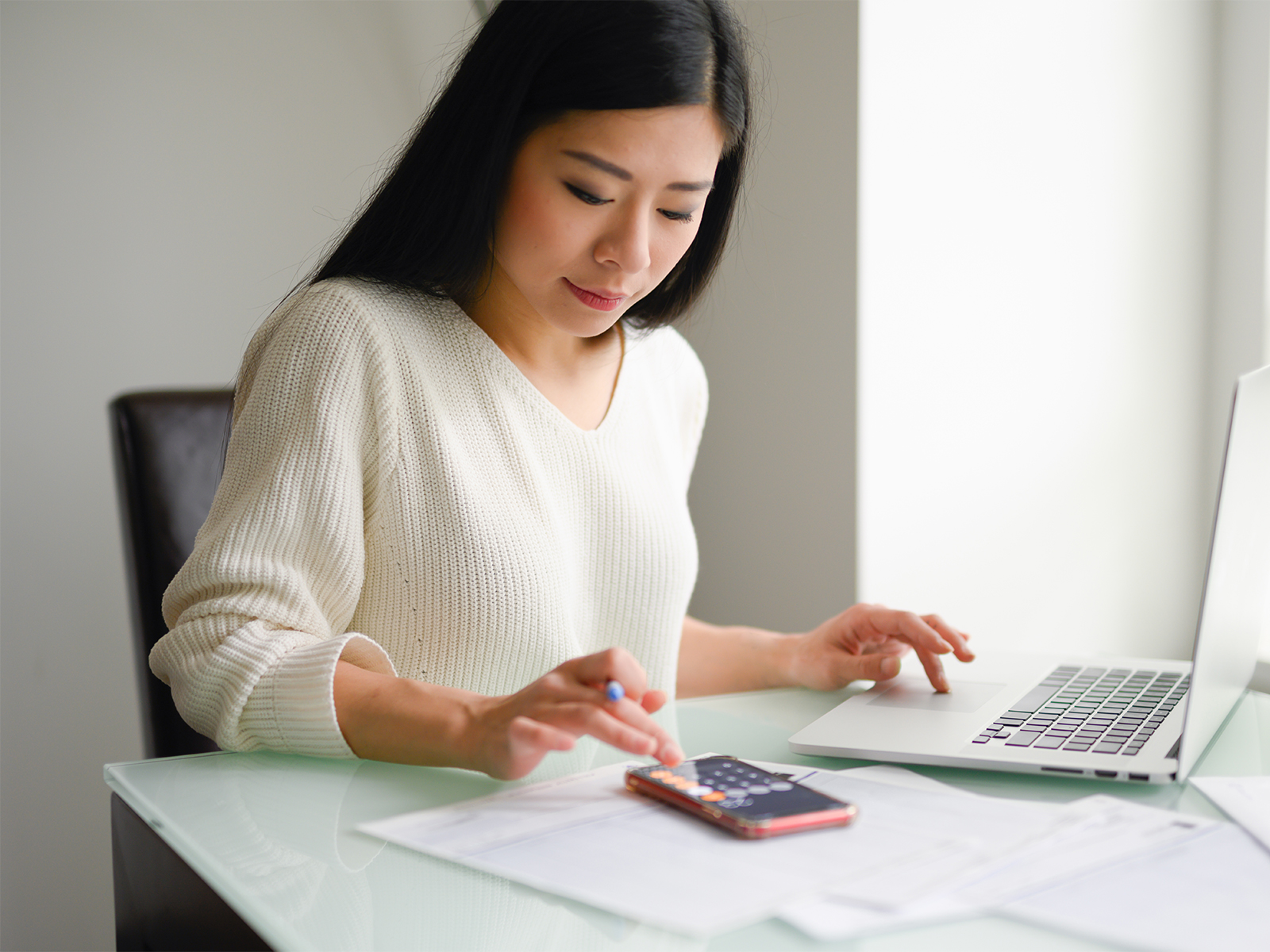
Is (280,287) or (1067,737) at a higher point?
(280,287)

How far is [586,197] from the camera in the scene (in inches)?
33.8

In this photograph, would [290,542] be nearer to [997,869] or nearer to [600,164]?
[600,164]

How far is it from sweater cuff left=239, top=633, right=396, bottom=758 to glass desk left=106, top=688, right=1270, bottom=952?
0.05 ft

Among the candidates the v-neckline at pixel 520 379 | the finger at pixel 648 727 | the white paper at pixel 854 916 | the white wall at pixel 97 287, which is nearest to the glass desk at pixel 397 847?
the white paper at pixel 854 916

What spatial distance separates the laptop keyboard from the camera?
71 cm

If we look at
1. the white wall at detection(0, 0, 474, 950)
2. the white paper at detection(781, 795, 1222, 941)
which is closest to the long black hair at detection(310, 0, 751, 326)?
the white paper at detection(781, 795, 1222, 941)

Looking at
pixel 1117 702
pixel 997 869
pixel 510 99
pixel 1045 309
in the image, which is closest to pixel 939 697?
pixel 1117 702

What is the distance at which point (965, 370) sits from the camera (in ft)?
5.45

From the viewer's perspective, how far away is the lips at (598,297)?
92 cm

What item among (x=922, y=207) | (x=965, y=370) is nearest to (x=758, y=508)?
(x=965, y=370)

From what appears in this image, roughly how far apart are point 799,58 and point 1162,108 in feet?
1.98

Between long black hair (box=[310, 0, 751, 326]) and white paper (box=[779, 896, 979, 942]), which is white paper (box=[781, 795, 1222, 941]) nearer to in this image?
white paper (box=[779, 896, 979, 942])

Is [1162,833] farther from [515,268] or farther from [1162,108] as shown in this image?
[1162,108]

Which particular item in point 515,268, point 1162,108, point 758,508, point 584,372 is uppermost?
point 1162,108
